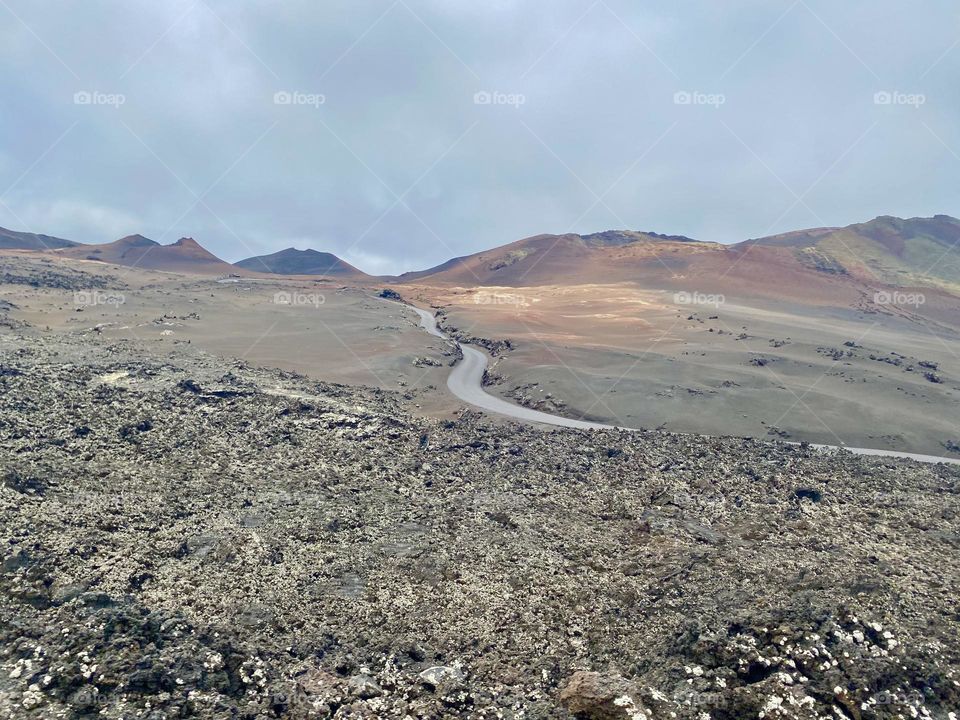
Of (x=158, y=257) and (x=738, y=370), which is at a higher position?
(x=158, y=257)

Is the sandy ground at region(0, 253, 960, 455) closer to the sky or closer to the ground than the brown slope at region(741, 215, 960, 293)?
closer to the ground

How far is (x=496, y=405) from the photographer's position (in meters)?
57.4

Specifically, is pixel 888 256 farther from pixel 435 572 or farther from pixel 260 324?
pixel 435 572

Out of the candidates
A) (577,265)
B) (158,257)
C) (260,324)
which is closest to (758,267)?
(577,265)

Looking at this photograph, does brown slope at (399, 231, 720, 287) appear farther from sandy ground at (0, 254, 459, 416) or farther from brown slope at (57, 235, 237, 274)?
brown slope at (57, 235, 237, 274)

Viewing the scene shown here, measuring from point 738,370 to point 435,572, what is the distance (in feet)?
167

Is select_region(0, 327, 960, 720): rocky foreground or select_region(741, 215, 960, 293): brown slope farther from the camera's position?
select_region(741, 215, 960, 293): brown slope

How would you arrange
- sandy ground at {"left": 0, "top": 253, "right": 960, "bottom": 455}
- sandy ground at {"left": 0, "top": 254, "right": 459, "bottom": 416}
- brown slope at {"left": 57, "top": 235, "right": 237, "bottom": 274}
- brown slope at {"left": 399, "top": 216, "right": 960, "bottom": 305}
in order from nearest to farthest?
sandy ground at {"left": 0, "top": 253, "right": 960, "bottom": 455}, sandy ground at {"left": 0, "top": 254, "right": 459, "bottom": 416}, brown slope at {"left": 399, "top": 216, "right": 960, "bottom": 305}, brown slope at {"left": 57, "top": 235, "right": 237, "bottom": 274}

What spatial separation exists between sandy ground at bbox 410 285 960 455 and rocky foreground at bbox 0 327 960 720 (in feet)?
32.5

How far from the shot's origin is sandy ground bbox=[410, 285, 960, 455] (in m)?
52.5

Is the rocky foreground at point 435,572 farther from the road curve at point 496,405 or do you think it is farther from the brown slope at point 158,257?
the brown slope at point 158,257

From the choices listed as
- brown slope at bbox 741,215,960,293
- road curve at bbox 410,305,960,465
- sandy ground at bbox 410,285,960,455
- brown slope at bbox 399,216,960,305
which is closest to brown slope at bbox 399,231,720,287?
brown slope at bbox 399,216,960,305

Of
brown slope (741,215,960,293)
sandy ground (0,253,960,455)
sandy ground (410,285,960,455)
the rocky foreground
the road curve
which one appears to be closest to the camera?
the rocky foreground

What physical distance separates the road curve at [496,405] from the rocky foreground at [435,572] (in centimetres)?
548
